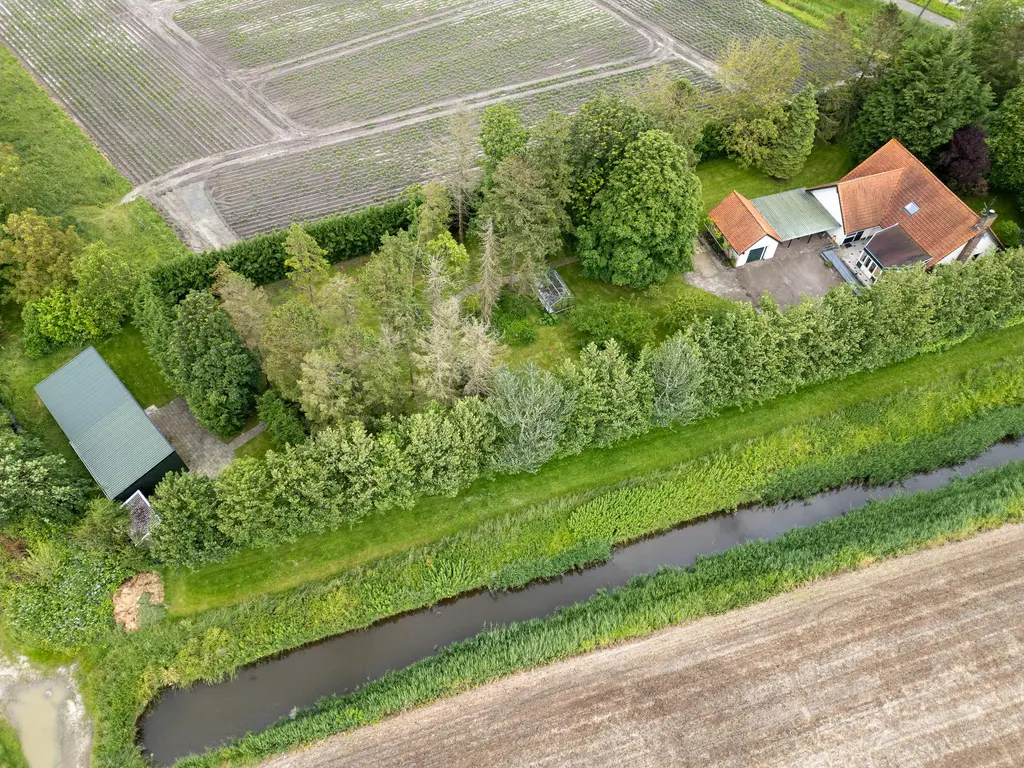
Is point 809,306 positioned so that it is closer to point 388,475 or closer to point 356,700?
point 388,475

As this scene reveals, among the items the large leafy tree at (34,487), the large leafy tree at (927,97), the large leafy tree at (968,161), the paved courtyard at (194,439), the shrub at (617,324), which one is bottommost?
the paved courtyard at (194,439)

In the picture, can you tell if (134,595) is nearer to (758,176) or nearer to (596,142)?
Answer: (596,142)

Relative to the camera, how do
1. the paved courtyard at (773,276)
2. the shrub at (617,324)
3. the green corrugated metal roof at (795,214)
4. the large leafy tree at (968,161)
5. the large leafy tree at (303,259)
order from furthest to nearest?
1. the large leafy tree at (968,161)
2. the green corrugated metal roof at (795,214)
3. the paved courtyard at (773,276)
4. the large leafy tree at (303,259)
5. the shrub at (617,324)

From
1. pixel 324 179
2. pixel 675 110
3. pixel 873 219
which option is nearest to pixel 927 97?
pixel 873 219

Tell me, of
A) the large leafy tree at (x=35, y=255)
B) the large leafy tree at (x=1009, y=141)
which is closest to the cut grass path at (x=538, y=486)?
A: the large leafy tree at (x=1009, y=141)

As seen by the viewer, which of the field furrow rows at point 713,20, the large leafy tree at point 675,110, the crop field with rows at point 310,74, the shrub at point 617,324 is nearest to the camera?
the shrub at point 617,324

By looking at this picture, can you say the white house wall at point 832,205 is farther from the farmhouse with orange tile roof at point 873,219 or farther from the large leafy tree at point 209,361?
the large leafy tree at point 209,361

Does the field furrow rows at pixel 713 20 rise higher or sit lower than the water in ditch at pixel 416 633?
higher
